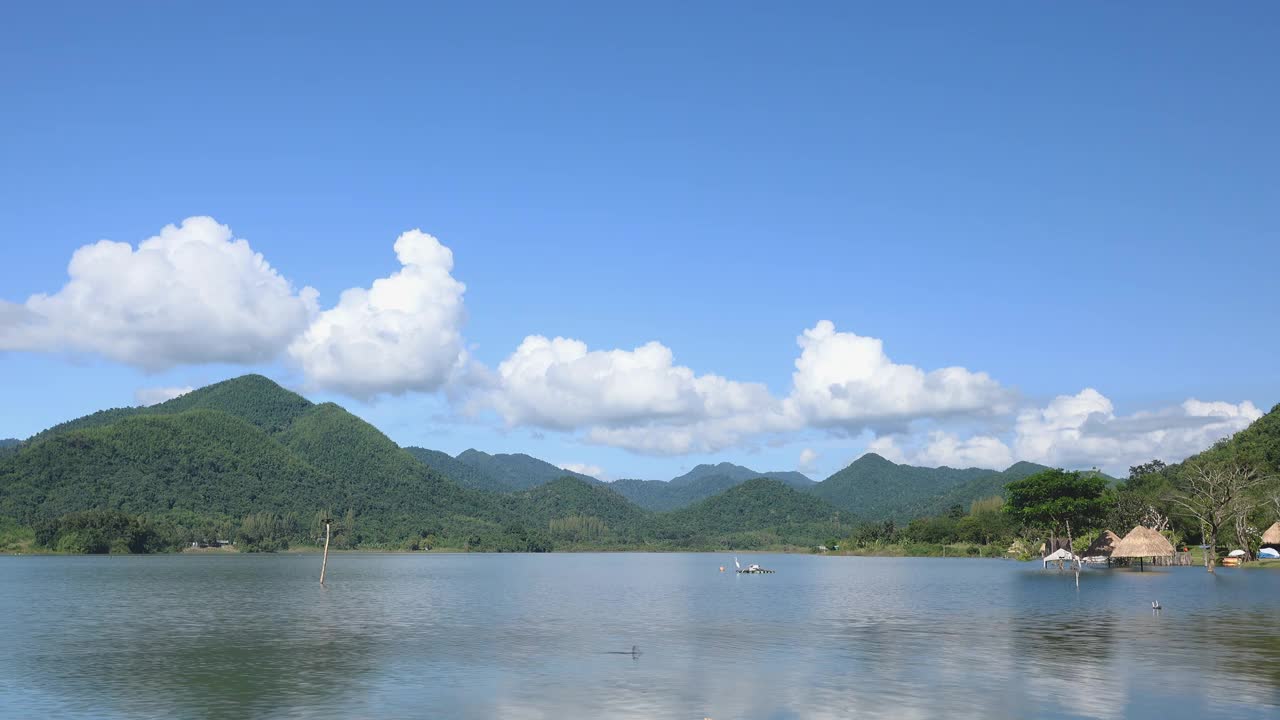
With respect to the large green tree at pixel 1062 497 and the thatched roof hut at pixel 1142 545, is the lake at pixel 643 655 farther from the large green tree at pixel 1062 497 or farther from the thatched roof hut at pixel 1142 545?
the large green tree at pixel 1062 497

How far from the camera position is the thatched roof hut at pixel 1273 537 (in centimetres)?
13588

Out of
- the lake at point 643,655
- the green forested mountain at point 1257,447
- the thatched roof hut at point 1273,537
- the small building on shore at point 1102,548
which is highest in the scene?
the green forested mountain at point 1257,447

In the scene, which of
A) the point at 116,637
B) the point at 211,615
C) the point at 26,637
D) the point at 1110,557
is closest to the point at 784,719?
the point at 116,637

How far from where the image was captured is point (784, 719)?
90.8 ft

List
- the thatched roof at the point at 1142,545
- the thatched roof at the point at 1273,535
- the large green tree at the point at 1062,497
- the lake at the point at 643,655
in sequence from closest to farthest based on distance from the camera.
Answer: the lake at the point at 643,655 → the thatched roof at the point at 1142,545 → the thatched roof at the point at 1273,535 → the large green tree at the point at 1062,497

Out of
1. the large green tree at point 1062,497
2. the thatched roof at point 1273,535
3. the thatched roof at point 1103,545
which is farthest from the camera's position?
the thatched roof at point 1103,545

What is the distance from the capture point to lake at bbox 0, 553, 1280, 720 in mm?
30438

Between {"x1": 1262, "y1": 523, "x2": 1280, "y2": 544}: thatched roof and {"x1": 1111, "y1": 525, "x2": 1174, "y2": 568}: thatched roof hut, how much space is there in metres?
14.6

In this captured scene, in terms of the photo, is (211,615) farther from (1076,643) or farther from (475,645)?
(1076,643)

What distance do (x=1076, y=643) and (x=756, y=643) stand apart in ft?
49.1

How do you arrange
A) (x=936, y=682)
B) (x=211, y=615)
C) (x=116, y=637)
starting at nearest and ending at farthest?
(x=936, y=682), (x=116, y=637), (x=211, y=615)

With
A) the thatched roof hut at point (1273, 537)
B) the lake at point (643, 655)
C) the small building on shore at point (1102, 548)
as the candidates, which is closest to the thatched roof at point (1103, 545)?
the small building on shore at point (1102, 548)

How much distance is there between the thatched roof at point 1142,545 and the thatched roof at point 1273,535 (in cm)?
1464

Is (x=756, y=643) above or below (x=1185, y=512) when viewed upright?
below
